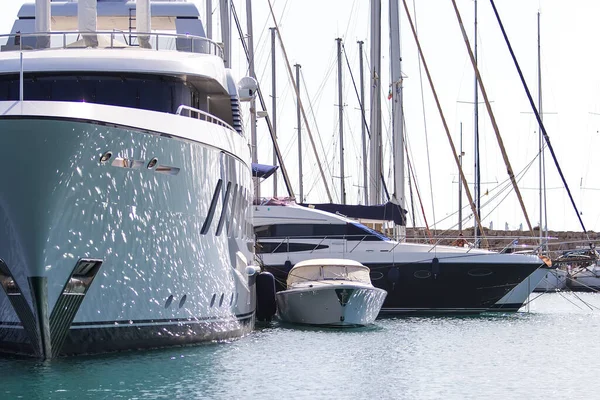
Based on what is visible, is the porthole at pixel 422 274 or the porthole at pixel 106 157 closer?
the porthole at pixel 106 157

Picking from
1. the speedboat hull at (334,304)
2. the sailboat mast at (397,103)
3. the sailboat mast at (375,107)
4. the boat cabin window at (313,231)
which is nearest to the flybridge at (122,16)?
the speedboat hull at (334,304)

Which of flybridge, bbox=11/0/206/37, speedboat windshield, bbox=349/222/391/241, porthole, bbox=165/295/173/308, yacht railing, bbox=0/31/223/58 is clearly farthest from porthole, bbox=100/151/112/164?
speedboat windshield, bbox=349/222/391/241

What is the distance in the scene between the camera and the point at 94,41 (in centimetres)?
1947

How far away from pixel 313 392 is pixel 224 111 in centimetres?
957

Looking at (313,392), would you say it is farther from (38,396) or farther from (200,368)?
(38,396)

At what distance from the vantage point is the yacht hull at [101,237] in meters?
14.6

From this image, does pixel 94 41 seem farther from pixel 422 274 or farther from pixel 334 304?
pixel 422 274

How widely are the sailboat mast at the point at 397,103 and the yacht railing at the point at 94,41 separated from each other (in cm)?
1223

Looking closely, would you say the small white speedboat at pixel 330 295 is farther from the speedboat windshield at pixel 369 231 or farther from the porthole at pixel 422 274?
the speedboat windshield at pixel 369 231

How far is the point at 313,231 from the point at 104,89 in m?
12.7

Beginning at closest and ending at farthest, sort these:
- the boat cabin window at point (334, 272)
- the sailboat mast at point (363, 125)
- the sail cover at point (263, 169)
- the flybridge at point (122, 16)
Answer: the flybridge at point (122, 16)
the boat cabin window at point (334, 272)
the sail cover at point (263, 169)
the sailboat mast at point (363, 125)

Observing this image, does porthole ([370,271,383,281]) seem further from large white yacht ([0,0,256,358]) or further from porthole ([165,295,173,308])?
porthole ([165,295,173,308])

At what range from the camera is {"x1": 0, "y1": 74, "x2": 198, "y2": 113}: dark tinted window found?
58.7ft

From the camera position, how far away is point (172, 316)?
16.9 m
